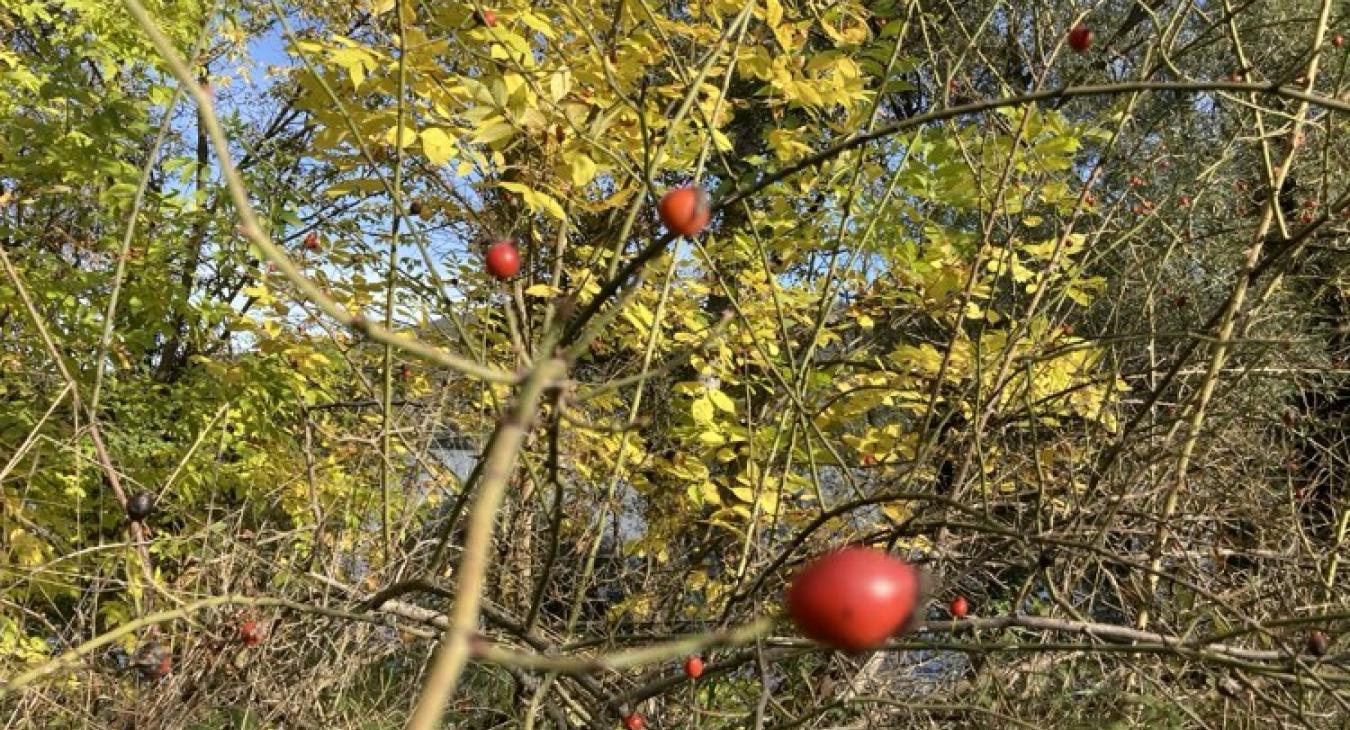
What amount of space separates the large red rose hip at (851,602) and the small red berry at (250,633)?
188cm

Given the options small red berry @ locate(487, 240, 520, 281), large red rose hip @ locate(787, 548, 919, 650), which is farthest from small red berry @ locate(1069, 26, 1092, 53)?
large red rose hip @ locate(787, 548, 919, 650)

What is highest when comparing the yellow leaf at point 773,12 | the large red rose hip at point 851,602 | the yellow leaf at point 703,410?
the yellow leaf at point 773,12

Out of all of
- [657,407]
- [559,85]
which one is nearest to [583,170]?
[559,85]

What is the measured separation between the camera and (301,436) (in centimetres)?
360

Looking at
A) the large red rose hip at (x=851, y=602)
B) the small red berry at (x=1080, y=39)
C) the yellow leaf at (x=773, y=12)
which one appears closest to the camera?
the large red rose hip at (x=851, y=602)

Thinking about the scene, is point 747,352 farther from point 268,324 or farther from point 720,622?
point 268,324

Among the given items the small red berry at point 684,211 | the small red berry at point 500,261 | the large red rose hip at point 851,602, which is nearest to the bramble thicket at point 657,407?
the small red berry at point 500,261

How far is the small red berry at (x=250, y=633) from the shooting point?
2.10 metres

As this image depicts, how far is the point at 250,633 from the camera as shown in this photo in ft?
6.88

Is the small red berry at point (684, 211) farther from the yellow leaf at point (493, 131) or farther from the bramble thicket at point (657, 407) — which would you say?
the yellow leaf at point (493, 131)

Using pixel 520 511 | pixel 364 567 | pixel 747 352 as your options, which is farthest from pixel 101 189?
pixel 747 352

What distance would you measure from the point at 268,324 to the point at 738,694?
1.86 meters

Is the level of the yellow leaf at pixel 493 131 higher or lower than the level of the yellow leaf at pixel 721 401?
higher

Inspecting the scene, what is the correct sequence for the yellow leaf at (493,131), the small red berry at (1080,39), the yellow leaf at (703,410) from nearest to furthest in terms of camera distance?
the small red berry at (1080,39), the yellow leaf at (493,131), the yellow leaf at (703,410)
